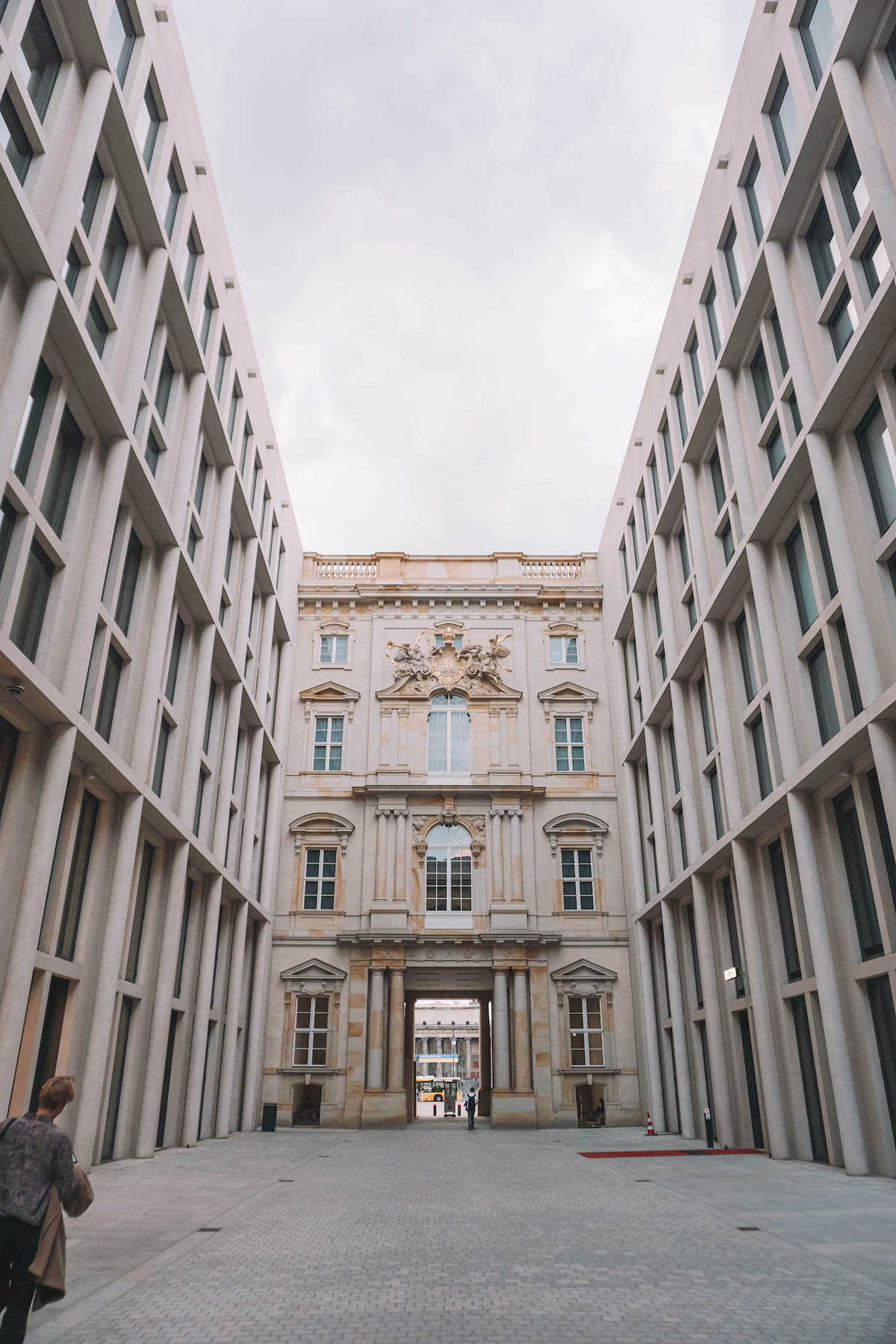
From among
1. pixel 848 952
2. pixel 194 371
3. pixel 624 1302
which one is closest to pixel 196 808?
pixel 194 371

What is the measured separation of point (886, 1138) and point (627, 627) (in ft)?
69.9

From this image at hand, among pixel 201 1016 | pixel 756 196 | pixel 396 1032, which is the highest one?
pixel 756 196

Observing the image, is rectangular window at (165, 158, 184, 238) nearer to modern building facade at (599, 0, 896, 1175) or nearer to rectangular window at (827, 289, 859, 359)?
modern building facade at (599, 0, 896, 1175)

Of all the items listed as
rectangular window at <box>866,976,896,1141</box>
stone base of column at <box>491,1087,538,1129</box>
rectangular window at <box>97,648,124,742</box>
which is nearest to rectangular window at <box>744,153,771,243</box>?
rectangular window at <box>866,976,896,1141</box>

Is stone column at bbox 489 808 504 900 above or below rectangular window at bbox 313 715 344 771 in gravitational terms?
below

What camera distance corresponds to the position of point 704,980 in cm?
2509

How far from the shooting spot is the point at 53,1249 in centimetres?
584

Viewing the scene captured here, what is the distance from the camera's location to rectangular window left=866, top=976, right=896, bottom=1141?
16.2 metres

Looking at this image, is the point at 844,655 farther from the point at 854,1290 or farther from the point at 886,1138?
the point at 854,1290

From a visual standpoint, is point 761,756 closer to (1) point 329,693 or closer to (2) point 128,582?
(2) point 128,582

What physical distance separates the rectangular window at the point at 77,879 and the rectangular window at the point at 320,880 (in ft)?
53.6

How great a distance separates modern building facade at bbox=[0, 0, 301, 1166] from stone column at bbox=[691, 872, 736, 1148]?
1290 centimetres

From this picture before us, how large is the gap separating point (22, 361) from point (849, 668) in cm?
1505

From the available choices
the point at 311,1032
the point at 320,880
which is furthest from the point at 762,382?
the point at 311,1032
